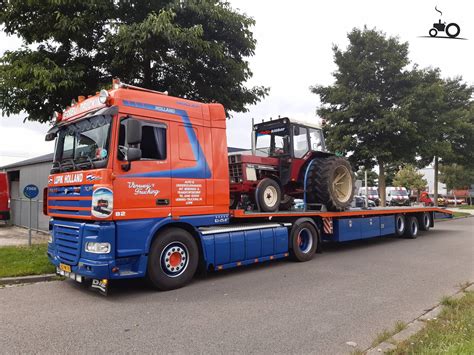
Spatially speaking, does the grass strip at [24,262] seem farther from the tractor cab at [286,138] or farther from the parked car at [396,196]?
the parked car at [396,196]

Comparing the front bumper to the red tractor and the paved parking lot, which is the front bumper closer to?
the red tractor

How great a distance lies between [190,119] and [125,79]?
370cm

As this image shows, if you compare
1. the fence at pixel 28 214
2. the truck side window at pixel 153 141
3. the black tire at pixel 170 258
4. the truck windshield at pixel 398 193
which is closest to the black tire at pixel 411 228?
the black tire at pixel 170 258

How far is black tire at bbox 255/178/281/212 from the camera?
28.9 feet

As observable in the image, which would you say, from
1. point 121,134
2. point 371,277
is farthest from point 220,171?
point 371,277

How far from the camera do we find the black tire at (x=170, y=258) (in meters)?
6.35

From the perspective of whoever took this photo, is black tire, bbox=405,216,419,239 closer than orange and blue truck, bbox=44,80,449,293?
No

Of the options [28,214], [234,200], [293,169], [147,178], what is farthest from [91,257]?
[28,214]

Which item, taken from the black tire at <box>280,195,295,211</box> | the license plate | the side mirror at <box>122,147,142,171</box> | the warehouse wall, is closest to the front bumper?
the license plate

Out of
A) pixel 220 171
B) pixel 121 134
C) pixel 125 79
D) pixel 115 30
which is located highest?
pixel 115 30

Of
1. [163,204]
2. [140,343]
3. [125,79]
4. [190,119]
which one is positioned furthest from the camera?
[125,79]

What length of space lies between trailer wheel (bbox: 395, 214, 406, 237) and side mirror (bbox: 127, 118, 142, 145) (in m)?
10.9

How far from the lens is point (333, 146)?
1870 cm

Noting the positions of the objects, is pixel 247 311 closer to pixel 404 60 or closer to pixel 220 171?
pixel 220 171
